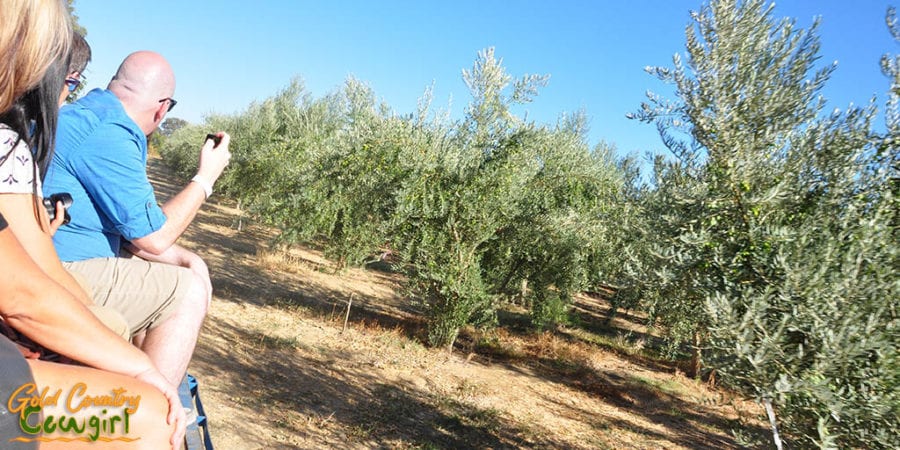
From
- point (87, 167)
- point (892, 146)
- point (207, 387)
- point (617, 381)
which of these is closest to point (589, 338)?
point (617, 381)

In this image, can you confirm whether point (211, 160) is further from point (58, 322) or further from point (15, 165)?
point (58, 322)

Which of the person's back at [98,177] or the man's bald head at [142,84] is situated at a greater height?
the man's bald head at [142,84]

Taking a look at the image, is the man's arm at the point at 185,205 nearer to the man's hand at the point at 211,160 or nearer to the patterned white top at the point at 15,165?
the man's hand at the point at 211,160

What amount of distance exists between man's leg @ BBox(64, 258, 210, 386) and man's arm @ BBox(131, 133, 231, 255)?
9cm

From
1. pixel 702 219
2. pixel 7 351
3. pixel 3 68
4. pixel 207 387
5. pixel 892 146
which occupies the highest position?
pixel 892 146

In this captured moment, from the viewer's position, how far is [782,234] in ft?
11.0

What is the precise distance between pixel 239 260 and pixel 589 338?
11.1 meters

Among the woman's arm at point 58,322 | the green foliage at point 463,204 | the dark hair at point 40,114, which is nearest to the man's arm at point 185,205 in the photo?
the dark hair at point 40,114

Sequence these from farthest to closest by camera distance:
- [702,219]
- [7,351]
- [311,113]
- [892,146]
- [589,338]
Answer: [311,113] → [589,338] → [702,219] → [892,146] → [7,351]

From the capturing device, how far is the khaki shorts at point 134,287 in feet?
6.96

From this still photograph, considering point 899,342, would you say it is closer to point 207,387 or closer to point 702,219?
point 702,219

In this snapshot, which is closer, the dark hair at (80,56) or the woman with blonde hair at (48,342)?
the woman with blonde hair at (48,342)

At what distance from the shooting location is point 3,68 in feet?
4.29

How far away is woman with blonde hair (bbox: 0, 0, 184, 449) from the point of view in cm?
122
